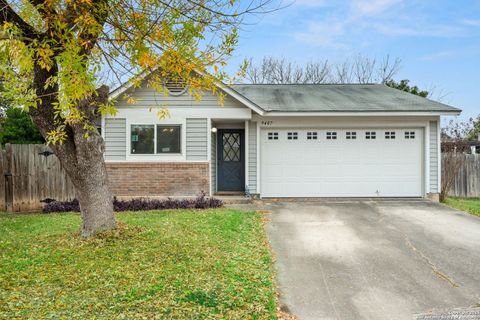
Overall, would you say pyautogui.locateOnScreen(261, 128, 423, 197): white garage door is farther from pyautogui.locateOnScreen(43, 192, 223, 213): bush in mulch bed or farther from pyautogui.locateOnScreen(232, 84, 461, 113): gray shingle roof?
pyautogui.locateOnScreen(43, 192, 223, 213): bush in mulch bed

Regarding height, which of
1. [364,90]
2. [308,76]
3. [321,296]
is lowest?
[321,296]

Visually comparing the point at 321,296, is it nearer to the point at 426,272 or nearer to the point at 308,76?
the point at 426,272

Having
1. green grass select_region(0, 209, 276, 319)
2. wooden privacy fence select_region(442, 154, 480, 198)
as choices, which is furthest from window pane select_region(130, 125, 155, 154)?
wooden privacy fence select_region(442, 154, 480, 198)

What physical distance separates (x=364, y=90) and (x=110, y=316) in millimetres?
13186

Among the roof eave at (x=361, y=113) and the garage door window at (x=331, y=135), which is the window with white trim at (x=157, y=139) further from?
the garage door window at (x=331, y=135)

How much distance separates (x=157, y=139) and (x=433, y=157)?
343 inches

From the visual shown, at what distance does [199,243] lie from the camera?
6273 mm

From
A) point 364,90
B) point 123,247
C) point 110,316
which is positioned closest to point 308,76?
point 364,90

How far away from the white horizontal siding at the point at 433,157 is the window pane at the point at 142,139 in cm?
877

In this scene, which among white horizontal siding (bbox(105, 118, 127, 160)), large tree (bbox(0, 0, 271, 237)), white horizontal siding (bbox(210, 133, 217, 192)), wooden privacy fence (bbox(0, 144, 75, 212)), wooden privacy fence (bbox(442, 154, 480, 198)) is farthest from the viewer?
wooden privacy fence (bbox(442, 154, 480, 198))

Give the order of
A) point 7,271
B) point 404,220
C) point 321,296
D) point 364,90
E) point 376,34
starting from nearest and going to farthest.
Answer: point 321,296 → point 7,271 → point 404,220 → point 364,90 → point 376,34

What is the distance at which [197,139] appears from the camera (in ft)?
37.2

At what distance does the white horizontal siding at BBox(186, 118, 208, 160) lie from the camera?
446 inches

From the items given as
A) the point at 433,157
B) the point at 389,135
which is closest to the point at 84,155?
the point at 389,135
